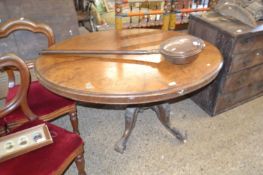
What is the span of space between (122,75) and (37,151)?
21.3 inches

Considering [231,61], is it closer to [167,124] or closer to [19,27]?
[167,124]

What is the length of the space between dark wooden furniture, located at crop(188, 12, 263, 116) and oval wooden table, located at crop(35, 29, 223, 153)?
294mm

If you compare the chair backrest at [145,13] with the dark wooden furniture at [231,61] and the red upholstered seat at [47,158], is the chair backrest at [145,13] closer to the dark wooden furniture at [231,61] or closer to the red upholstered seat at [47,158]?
the dark wooden furniture at [231,61]

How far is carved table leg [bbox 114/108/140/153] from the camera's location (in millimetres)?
1578

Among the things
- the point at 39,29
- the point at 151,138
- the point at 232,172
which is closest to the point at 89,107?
the point at 151,138

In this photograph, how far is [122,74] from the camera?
112 cm

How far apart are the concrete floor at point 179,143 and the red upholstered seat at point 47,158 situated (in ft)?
1.61

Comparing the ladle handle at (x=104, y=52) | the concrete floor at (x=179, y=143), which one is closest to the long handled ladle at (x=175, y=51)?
the ladle handle at (x=104, y=52)

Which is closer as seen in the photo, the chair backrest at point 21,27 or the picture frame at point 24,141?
the picture frame at point 24,141

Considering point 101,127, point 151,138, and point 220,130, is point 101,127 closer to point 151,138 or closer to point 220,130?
point 151,138

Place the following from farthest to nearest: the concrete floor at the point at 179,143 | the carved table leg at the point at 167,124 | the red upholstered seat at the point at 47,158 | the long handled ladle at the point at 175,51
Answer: the carved table leg at the point at 167,124
the concrete floor at the point at 179,143
the long handled ladle at the point at 175,51
the red upholstered seat at the point at 47,158

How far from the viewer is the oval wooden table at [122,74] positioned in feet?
3.29

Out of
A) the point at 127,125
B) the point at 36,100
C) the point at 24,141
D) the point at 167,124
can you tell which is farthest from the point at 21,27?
the point at 167,124

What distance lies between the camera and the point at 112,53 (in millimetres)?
1290
